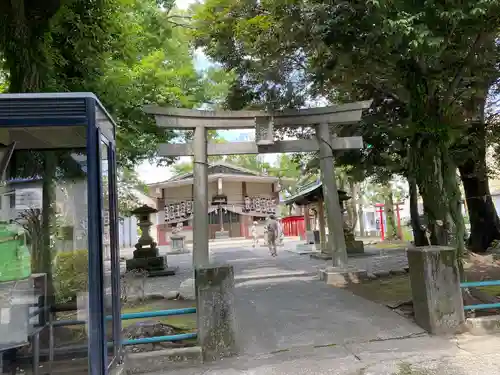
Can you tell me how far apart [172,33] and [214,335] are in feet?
34.1

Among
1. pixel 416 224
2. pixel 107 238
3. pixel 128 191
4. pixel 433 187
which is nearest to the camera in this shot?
pixel 107 238

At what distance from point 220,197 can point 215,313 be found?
81.0ft

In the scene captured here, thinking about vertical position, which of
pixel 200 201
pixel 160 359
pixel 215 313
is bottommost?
pixel 160 359

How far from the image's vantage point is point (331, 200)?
33.5 ft

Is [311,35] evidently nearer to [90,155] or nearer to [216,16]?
[216,16]

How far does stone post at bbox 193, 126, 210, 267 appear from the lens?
30.4 ft

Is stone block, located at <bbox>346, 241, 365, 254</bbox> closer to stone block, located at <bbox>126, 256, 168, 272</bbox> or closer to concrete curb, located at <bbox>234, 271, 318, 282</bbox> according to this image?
concrete curb, located at <bbox>234, 271, 318, 282</bbox>

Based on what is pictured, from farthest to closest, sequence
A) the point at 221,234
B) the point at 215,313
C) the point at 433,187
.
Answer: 1. the point at 221,234
2. the point at 433,187
3. the point at 215,313

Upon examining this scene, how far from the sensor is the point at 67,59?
24.2 ft

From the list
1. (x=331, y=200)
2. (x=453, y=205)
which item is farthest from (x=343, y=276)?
(x=453, y=205)

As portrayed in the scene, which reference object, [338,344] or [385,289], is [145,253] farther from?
[338,344]

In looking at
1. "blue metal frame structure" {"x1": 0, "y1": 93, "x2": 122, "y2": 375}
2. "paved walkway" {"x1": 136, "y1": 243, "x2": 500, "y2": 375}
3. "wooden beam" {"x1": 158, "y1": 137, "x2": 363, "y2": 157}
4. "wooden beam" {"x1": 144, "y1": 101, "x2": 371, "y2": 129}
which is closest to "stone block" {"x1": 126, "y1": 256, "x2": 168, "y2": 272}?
"wooden beam" {"x1": 158, "y1": 137, "x2": 363, "y2": 157}

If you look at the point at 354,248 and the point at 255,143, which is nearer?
the point at 255,143

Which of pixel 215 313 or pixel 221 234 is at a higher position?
pixel 221 234
